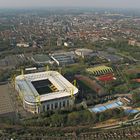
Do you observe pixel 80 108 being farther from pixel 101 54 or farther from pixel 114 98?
pixel 101 54

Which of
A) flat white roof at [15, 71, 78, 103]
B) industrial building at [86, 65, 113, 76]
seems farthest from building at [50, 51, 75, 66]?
flat white roof at [15, 71, 78, 103]

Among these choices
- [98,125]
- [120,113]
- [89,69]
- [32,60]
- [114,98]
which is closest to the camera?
[98,125]

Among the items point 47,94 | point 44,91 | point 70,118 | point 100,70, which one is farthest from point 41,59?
point 70,118

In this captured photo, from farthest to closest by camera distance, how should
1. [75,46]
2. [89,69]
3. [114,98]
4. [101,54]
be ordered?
[75,46] < [101,54] < [89,69] < [114,98]

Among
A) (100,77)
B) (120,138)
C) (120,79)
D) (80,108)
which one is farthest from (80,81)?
(120,138)

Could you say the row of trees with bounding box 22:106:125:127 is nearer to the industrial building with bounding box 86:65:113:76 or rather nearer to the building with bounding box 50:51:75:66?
the industrial building with bounding box 86:65:113:76

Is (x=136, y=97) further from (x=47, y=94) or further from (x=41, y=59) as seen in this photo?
(x=41, y=59)

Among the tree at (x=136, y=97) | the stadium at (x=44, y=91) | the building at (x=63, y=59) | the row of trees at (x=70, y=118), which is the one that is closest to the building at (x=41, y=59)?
the building at (x=63, y=59)

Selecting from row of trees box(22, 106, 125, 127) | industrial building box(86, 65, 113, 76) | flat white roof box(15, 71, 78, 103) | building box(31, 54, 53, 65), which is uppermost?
flat white roof box(15, 71, 78, 103)

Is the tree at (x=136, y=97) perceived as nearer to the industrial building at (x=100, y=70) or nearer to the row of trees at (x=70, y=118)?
the row of trees at (x=70, y=118)
